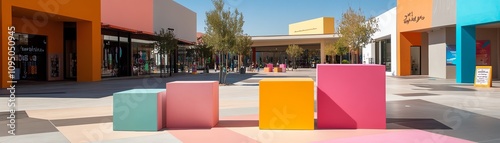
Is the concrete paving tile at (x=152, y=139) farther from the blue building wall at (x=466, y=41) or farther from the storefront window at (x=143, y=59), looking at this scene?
the storefront window at (x=143, y=59)

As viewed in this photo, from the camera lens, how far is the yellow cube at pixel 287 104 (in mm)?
6570

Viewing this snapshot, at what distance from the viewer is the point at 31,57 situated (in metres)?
24.9

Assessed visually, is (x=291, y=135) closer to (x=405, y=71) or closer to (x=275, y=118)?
(x=275, y=118)

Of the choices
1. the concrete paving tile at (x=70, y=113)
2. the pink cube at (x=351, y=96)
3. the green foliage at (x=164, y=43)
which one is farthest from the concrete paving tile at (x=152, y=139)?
the green foliage at (x=164, y=43)

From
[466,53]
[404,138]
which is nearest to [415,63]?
[466,53]

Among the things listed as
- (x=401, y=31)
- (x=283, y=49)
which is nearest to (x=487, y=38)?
(x=401, y=31)

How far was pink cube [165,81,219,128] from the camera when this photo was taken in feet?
22.7

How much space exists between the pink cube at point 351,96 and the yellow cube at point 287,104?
322 millimetres

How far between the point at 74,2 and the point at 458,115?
829 inches

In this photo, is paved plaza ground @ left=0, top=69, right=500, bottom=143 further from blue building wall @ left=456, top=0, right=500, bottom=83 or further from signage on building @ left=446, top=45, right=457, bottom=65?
signage on building @ left=446, top=45, right=457, bottom=65

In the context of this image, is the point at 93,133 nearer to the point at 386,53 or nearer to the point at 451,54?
the point at 451,54

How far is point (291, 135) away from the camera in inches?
245

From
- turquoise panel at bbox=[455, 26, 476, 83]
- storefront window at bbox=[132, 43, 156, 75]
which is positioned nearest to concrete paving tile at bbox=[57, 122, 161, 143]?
turquoise panel at bbox=[455, 26, 476, 83]

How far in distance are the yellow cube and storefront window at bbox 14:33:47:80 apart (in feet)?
73.3
